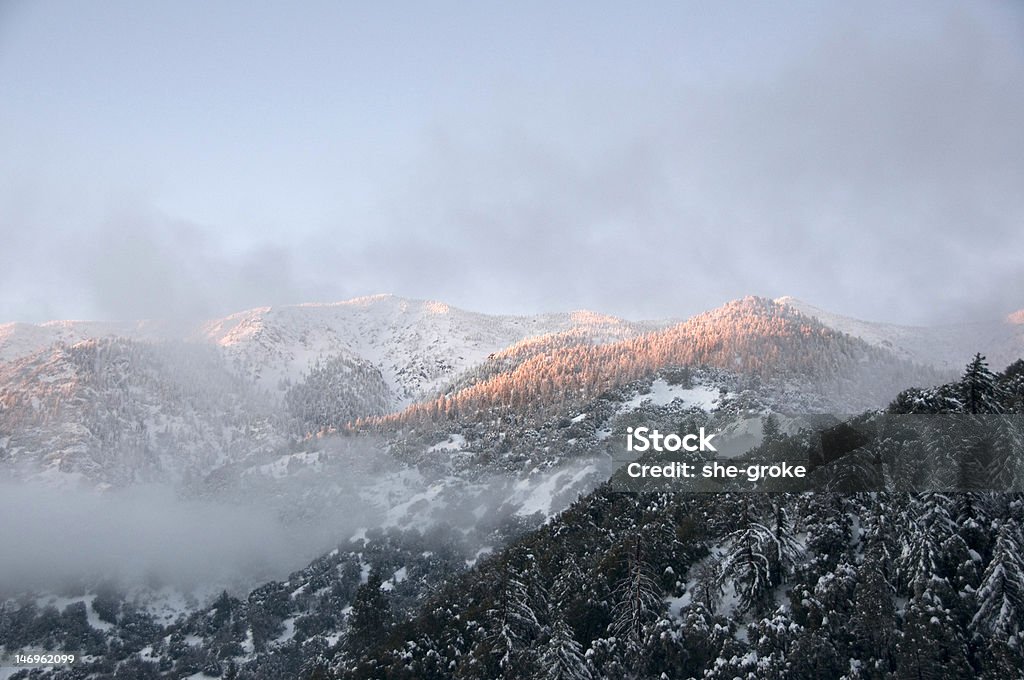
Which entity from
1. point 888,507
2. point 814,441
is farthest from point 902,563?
point 814,441

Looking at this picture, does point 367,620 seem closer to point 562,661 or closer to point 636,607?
point 562,661

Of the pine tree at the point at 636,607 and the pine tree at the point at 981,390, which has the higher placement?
the pine tree at the point at 981,390

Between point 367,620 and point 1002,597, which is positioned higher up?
point 1002,597

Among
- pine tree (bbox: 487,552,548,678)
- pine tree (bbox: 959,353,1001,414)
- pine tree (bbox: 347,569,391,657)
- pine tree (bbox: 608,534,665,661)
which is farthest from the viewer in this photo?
pine tree (bbox: 347,569,391,657)

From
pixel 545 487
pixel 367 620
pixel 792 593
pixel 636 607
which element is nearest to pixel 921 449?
pixel 792 593

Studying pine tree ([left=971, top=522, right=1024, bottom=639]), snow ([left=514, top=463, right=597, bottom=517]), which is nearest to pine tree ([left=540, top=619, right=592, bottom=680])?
pine tree ([left=971, top=522, right=1024, bottom=639])

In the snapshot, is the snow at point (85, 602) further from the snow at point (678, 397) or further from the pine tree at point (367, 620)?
the snow at point (678, 397)

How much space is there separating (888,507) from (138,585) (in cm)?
20412

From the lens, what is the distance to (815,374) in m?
200

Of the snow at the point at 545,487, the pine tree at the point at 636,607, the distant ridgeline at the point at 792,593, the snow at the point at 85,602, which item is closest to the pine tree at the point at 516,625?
the distant ridgeline at the point at 792,593

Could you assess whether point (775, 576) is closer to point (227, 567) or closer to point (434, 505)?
point (434, 505)

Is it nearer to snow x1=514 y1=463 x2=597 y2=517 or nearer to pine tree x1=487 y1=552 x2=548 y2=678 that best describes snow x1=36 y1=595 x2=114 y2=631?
snow x1=514 y1=463 x2=597 y2=517

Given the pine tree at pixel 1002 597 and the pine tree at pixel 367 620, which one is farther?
the pine tree at pixel 367 620

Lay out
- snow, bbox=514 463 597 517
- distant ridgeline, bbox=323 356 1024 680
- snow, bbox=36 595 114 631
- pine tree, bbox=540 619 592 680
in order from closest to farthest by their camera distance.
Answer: distant ridgeline, bbox=323 356 1024 680
pine tree, bbox=540 619 592 680
snow, bbox=514 463 597 517
snow, bbox=36 595 114 631
